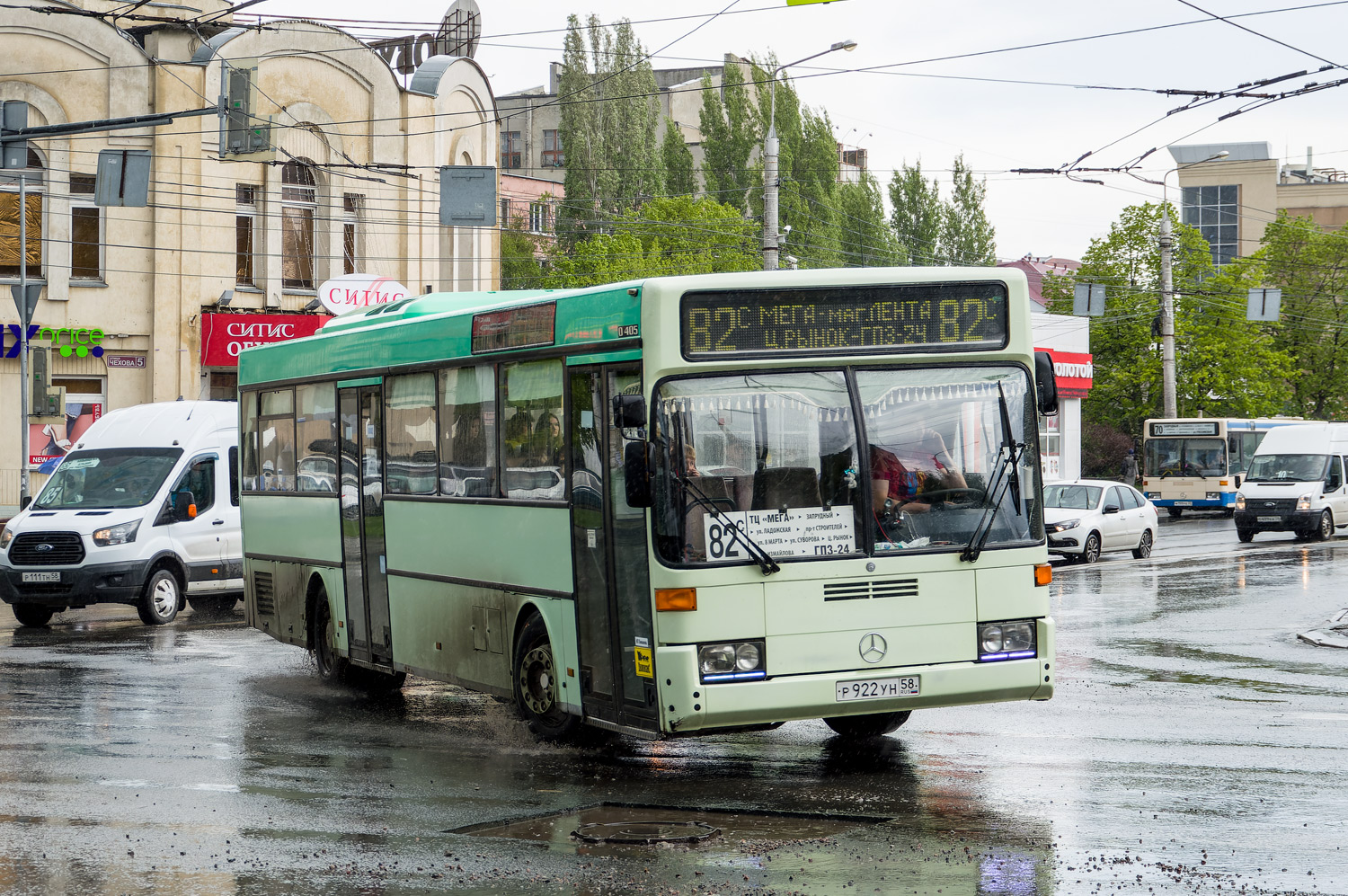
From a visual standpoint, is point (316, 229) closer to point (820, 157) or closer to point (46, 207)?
point (46, 207)

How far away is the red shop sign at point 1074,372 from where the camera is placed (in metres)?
61.0

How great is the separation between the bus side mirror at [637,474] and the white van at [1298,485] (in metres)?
29.2

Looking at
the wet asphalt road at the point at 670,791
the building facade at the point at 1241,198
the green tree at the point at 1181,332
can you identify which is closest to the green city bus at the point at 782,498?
the wet asphalt road at the point at 670,791

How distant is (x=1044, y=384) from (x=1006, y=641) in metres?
1.44

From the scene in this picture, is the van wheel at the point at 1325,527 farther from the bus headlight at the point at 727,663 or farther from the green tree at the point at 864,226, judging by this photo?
the green tree at the point at 864,226

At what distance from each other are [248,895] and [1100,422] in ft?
210

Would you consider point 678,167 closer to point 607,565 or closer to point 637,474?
point 607,565

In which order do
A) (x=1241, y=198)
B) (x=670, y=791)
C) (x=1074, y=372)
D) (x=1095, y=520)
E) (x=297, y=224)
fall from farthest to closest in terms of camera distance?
1. (x=1241, y=198)
2. (x=1074, y=372)
3. (x=297, y=224)
4. (x=1095, y=520)
5. (x=670, y=791)

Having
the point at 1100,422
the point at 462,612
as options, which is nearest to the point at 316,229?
the point at 462,612

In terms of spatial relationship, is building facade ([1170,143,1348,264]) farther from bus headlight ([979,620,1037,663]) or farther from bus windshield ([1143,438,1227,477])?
bus headlight ([979,620,1037,663])

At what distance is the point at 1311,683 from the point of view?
13344mm

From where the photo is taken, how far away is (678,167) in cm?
6850

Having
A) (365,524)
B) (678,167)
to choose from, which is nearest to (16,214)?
(365,524)

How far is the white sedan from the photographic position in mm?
28469
